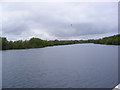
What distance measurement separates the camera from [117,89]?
2211 mm

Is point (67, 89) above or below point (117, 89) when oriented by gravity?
below

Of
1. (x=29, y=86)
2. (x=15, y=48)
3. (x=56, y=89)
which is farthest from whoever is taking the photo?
(x=15, y=48)

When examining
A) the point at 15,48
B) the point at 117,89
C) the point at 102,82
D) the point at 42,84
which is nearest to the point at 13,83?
the point at 42,84

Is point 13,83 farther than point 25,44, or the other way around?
point 25,44

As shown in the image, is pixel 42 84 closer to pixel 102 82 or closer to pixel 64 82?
pixel 64 82

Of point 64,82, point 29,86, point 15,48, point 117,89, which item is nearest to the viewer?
point 117,89

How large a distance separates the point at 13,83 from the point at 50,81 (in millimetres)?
2294

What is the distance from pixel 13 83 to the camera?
7836 mm

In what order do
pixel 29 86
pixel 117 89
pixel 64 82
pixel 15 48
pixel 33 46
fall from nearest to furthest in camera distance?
pixel 117 89 < pixel 29 86 < pixel 64 82 < pixel 15 48 < pixel 33 46

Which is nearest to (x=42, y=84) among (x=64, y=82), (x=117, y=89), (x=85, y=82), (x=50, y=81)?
(x=50, y=81)

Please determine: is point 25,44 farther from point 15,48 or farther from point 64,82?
point 64,82

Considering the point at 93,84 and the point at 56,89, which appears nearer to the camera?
the point at 56,89

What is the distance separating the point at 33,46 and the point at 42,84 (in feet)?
113

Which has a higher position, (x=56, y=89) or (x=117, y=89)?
(x=117, y=89)
